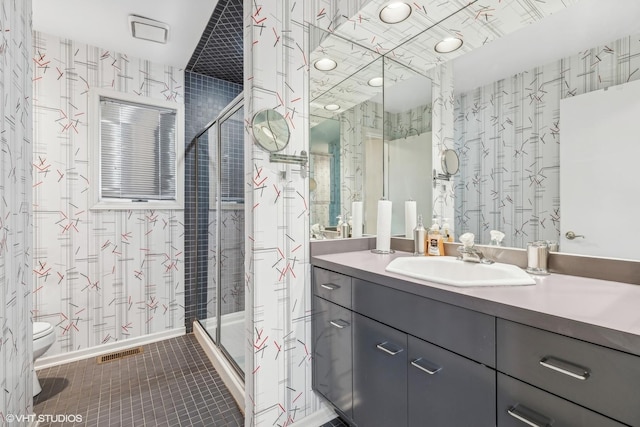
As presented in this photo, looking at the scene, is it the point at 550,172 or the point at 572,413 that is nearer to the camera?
the point at 572,413

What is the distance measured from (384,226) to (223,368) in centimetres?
144

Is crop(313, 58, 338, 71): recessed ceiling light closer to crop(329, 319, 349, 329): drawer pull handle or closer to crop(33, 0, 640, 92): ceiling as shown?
crop(33, 0, 640, 92): ceiling

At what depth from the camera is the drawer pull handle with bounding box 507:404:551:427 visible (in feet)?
2.22

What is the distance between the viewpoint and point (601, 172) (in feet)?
3.14

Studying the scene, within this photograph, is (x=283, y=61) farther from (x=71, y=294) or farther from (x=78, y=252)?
(x=71, y=294)

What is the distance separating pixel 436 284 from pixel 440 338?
0.17 meters

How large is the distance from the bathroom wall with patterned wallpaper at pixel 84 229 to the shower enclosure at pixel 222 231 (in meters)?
0.32

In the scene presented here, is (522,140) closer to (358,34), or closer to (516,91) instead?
(516,91)

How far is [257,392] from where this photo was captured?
4.40 feet

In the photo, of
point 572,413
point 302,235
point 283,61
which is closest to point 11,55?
Answer: point 283,61

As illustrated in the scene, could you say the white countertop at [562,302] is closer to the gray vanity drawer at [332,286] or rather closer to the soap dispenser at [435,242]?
the gray vanity drawer at [332,286]

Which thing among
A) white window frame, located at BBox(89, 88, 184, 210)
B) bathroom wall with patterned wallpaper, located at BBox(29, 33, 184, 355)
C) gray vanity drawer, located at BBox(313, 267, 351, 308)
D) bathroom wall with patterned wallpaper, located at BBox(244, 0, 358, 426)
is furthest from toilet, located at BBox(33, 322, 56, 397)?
gray vanity drawer, located at BBox(313, 267, 351, 308)

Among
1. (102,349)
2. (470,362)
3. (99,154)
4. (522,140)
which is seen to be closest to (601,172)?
(522,140)

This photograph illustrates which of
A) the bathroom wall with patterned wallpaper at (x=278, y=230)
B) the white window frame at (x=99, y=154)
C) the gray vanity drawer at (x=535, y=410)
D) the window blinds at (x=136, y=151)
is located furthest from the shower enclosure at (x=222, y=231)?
the gray vanity drawer at (x=535, y=410)
